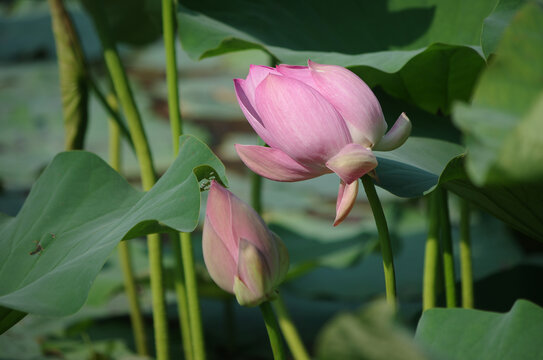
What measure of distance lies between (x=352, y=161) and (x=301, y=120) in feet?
0.15

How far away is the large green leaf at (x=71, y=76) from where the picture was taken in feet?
2.62

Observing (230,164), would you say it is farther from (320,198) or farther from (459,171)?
(459,171)

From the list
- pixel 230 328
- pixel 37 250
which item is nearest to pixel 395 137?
pixel 37 250

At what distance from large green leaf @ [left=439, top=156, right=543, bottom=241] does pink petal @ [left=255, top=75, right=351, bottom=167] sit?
98 mm

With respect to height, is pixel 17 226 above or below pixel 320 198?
above

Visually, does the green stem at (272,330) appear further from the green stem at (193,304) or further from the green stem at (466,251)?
the green stem at (466,251)

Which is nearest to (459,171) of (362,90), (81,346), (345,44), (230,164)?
(362,90)

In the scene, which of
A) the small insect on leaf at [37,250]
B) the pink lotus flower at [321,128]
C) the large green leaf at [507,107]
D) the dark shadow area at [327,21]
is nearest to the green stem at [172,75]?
the dark shadow area at [327,21]

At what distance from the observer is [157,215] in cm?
47

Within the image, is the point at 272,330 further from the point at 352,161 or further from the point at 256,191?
the point at 256,191

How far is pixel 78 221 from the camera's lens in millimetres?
595

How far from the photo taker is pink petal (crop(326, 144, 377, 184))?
39cm

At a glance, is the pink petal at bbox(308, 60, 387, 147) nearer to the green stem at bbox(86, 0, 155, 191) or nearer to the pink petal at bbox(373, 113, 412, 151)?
the pink petal at bbox(373, 113, 412, 151)

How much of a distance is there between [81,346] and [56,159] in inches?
25.1
